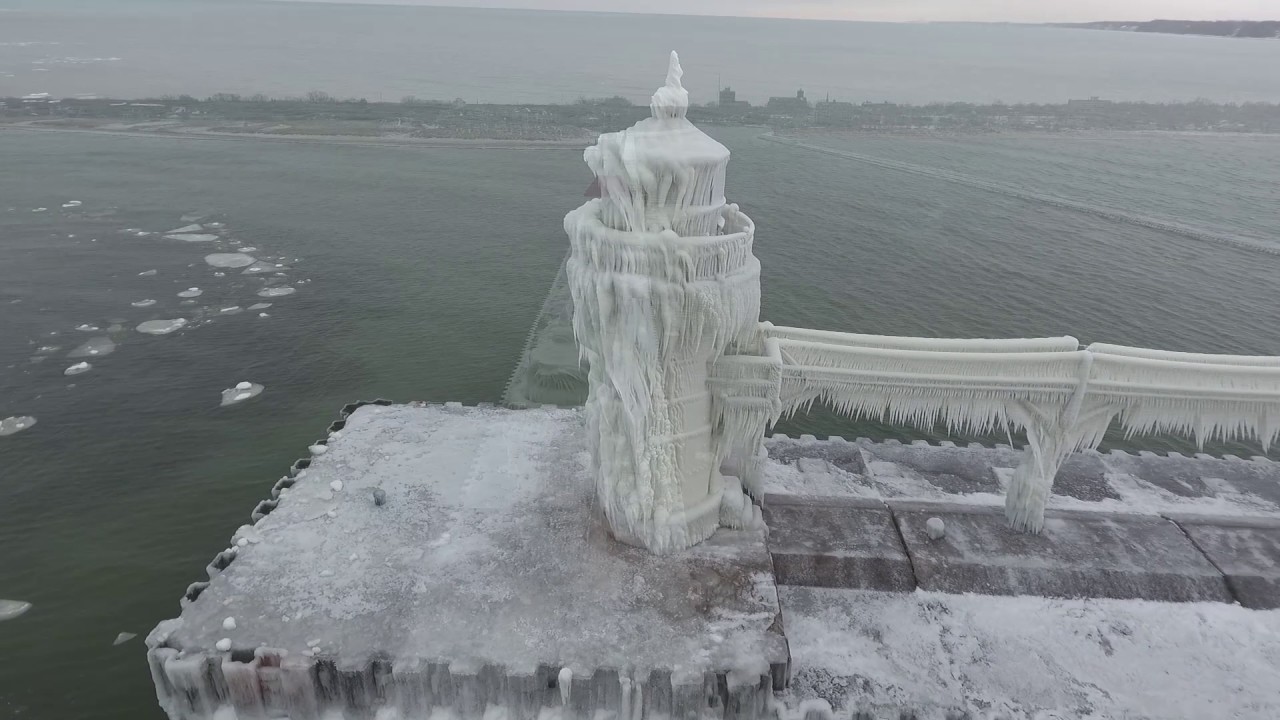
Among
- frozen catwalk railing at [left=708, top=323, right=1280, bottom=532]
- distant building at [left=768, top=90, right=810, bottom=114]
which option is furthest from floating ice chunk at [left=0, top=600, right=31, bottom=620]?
distant building at [left=768, top=90, right=810, bottom=114]

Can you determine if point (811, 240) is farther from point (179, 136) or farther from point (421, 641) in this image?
point (179, 136)

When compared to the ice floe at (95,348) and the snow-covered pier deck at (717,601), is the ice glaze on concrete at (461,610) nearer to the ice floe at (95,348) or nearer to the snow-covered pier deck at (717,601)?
the snow-covered pier deck at (717,601)

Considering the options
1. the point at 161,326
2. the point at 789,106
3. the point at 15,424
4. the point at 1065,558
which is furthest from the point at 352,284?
the point at 789,106

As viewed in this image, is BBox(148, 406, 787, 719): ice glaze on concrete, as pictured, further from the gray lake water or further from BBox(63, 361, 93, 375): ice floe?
BBox(63, 361, 93, 375): ice floe

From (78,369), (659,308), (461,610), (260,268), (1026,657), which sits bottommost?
(1026,657)

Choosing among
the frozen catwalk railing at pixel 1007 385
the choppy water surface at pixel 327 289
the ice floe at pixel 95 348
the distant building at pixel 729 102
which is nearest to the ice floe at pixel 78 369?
the choppy water surface at pixel 327 289

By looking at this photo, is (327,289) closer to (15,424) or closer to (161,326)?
(161,326)

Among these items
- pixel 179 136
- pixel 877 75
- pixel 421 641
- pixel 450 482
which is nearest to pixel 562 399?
pixel 450 482

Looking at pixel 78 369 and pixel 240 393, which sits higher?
pixel 78 369
